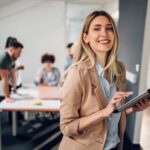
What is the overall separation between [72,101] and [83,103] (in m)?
0.05

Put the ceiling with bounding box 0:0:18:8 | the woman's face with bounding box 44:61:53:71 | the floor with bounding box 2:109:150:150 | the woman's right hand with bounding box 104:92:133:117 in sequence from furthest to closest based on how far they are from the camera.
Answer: the ceiling with bounding box 0:0:18:8
the woman's face with bounding box 44:61:53:71
the floor with bounding box 2:109:150:150
the woman's right hand with bounding box 104:92:133:117

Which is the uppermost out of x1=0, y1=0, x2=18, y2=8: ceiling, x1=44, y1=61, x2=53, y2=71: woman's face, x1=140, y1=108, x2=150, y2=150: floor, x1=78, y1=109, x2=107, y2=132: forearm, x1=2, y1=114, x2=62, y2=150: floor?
x1=0, y1=0, x2=18, y2=8: ceiling

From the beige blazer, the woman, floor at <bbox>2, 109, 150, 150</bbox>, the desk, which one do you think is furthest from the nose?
floor at <bbox>2, 109, 150, 150</bbox>

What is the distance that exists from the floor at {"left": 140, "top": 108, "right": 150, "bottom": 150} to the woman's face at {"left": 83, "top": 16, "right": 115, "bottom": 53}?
5.91 ft

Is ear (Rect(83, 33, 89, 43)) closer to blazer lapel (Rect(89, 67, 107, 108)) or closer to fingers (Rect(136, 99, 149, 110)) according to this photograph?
blazer lapel (Rect(89, 67, 107, 108))

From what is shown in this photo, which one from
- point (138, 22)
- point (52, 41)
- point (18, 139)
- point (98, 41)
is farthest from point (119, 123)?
point (52, 41)

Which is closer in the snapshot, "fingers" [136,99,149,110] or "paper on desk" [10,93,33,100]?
"fingers" [136,99,149,110]

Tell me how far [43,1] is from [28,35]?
87 cm

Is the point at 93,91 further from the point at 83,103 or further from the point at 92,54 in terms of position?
the point at 92,54

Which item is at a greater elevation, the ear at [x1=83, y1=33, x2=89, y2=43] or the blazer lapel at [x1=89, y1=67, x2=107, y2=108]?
the ear at [x1=83, y1=33, x2=89, y2=43]

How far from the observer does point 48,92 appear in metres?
2.87

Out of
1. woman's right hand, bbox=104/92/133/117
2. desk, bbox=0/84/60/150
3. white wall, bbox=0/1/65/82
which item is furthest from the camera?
white wall, bbox=0/1/65/82

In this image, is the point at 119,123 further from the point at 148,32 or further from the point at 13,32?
the point at 13,32

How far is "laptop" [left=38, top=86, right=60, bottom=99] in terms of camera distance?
2.83 m
